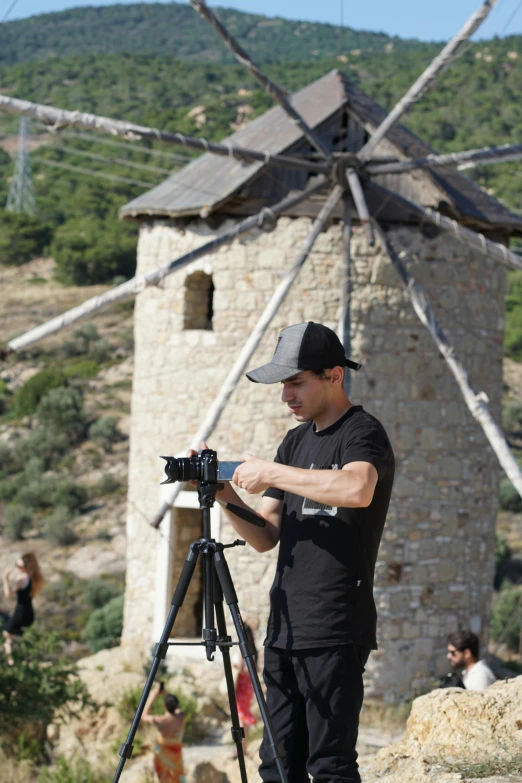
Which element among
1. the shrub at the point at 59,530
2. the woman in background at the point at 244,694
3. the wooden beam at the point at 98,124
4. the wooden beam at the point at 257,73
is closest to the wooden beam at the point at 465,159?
the wooden beam at the point at 257,73

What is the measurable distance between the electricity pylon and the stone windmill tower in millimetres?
28948

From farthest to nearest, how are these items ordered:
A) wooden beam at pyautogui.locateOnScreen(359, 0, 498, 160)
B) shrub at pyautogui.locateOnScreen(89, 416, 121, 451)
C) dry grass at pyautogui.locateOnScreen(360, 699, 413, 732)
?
1. shrub at pyautogui.locateOnScreen(89, 416, 121, 451)
2. dry grass at pyautogui.locateOnScreen(360, 699, 413, 732)
3. wooden beam at pyautogui.locateOnScreen(359, 0, 498, 160)

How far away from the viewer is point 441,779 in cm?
368

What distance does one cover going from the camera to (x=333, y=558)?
11.7 feet

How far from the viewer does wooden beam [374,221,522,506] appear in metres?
7.65

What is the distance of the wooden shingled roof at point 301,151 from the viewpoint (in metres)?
9.57

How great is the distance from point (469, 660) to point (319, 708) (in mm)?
2576

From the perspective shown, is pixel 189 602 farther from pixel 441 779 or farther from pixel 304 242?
pixel 441 779

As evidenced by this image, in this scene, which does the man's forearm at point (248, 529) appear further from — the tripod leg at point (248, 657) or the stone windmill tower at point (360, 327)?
the stone windmill tower at point (360, 327)

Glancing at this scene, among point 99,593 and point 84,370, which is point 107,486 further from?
point 84,370

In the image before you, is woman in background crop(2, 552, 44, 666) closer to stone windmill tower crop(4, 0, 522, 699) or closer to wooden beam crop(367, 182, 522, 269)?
stone windmill tower crop(4, 0, 522, 699)

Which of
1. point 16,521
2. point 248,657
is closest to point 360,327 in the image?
point 248,657

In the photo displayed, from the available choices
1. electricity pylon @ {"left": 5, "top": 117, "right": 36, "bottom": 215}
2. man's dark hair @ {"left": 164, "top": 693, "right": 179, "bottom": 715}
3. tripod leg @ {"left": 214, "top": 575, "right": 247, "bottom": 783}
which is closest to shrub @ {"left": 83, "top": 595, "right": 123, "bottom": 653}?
man's dark hair @ {"left": 164, "top": 693, "right": 179, "bottom": 715}

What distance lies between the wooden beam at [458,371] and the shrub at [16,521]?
13076 millimetres
